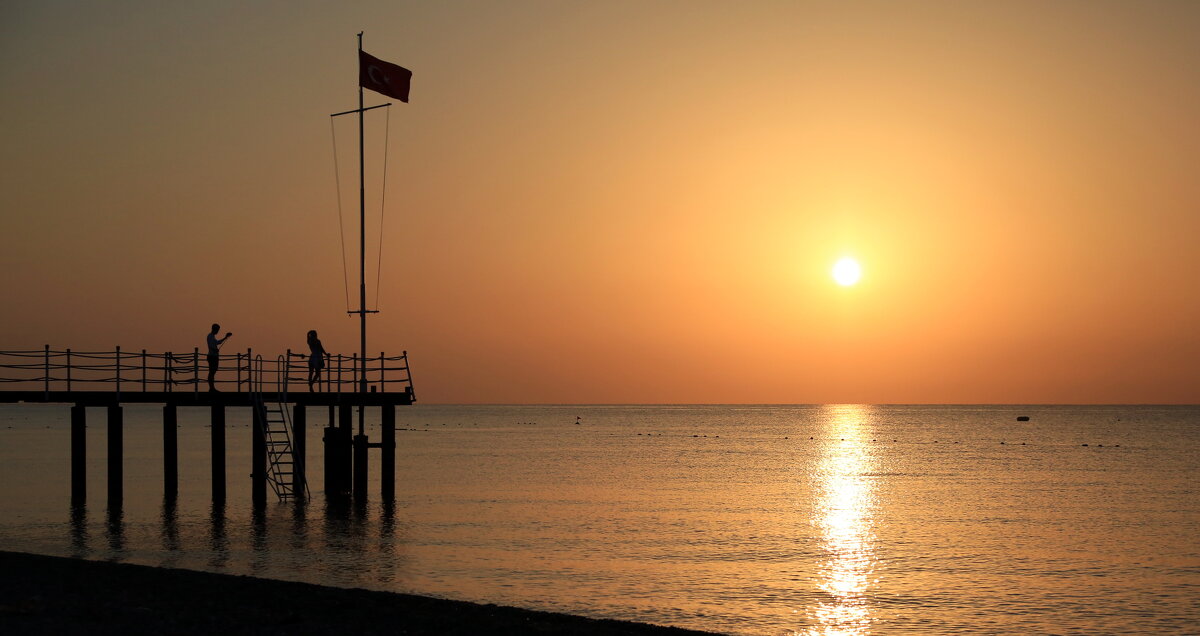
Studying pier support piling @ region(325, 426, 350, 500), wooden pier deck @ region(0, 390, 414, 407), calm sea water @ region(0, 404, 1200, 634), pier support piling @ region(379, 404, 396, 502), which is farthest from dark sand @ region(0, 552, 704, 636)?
pier support piling @ region(325, 426, 350, 500)

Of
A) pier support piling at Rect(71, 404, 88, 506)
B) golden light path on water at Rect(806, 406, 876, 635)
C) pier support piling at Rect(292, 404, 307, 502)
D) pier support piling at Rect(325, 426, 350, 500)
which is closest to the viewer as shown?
golden light path on water at Rect(806, 406, 876, 635)

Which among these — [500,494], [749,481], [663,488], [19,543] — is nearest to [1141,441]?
[749,481]

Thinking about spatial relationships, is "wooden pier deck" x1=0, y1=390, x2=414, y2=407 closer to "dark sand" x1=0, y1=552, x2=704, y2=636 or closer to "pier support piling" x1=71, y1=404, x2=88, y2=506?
"pier support piling" x1=71, y1=404, x2=88, y2=506

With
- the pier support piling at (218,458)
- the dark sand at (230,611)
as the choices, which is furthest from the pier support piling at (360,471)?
the dark sand at (230,611)

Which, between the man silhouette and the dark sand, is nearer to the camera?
the dark sand

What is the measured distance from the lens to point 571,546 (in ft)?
112

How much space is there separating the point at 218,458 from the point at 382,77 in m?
14.9

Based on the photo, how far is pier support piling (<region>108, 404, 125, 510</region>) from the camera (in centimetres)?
3981

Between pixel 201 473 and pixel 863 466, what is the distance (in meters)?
46.5

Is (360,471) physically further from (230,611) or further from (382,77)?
(230,611)

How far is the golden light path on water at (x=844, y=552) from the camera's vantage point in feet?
76.5

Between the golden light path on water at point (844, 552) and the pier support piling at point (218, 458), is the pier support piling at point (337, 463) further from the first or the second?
the golden light path on water at point (844, 552)

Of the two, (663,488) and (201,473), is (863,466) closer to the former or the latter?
(663,488)

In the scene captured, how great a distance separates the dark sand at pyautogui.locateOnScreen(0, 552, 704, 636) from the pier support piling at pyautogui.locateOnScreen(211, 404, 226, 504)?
64.2ft
